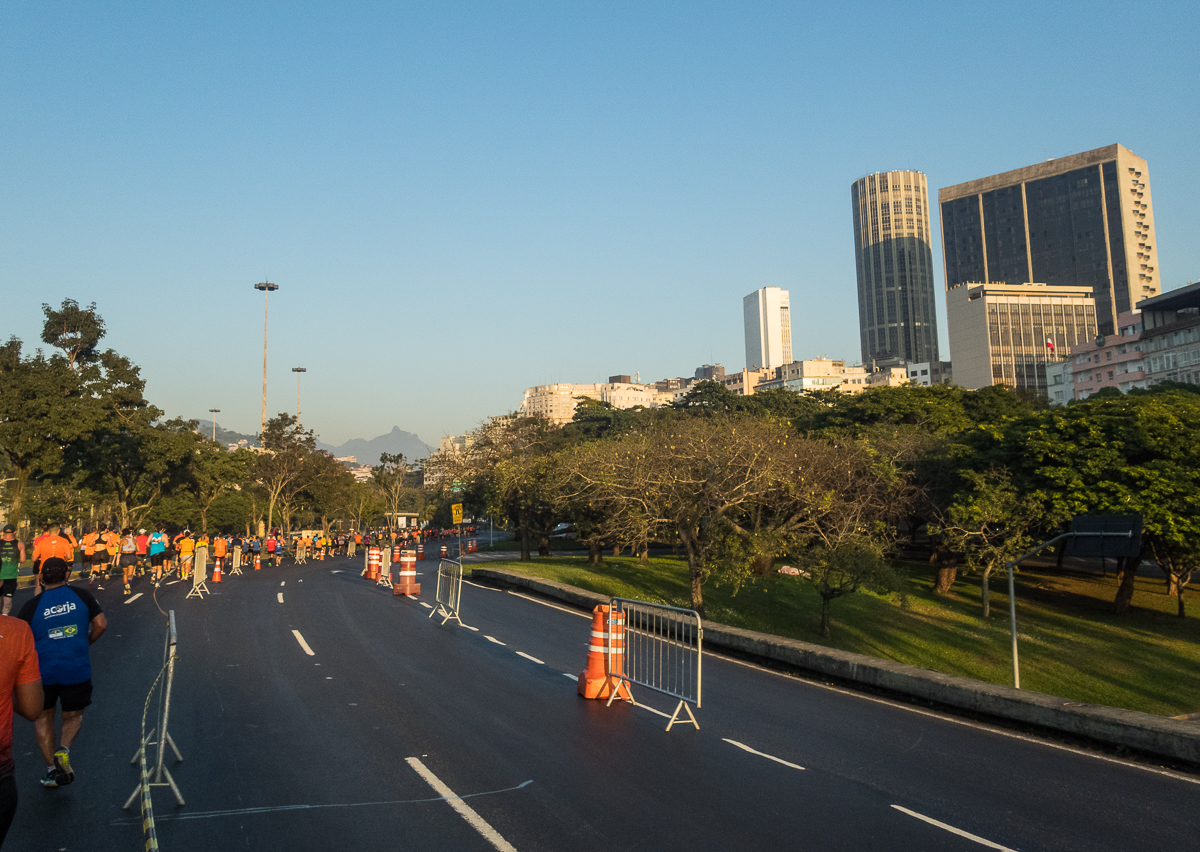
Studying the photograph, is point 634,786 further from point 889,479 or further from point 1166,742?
point 889,479

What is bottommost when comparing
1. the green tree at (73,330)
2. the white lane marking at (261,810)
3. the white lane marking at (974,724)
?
the white lane marking at (974,724)

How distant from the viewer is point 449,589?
20.3 m

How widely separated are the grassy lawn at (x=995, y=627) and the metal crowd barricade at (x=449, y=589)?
930 centimetres

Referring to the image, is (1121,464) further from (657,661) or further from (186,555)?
(186,555)

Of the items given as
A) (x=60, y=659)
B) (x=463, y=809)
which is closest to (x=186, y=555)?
(x=60, y=659)

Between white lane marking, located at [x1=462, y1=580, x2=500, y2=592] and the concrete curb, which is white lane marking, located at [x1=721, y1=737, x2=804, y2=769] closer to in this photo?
the concrete curb

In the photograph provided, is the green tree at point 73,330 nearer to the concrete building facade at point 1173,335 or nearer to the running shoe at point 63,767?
the running shoe at point 63,767

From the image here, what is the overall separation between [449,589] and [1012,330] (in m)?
174

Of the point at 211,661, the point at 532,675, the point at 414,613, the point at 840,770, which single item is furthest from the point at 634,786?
the point at 414,613

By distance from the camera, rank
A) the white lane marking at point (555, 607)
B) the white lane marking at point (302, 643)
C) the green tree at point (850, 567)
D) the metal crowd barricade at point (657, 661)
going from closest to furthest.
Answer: the metal crowd barricade at point (657, 661), the white lane marking at point (302, 643), the white lane marking at point (555, 607), the green tree at point (850, 567)

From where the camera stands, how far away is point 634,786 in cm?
767

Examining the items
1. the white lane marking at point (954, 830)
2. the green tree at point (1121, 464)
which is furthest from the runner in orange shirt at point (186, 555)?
the green tree at point (1121, 464)

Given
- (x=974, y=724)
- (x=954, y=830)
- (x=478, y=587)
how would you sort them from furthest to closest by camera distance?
(x=478, y=587) → (x=974, y=724) → (x=954, y=830)

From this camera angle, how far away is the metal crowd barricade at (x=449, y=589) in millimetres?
19641
